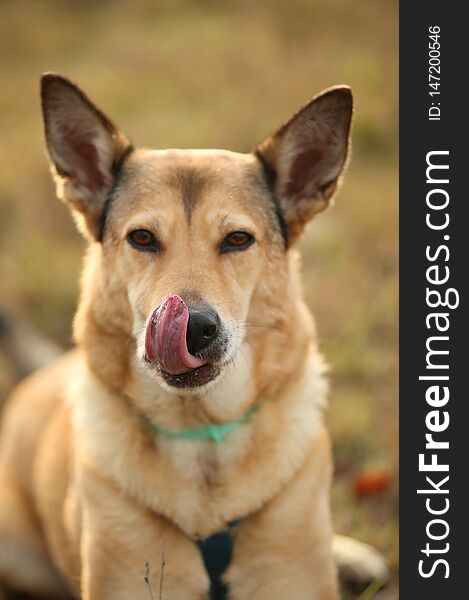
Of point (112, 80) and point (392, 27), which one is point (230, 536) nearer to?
point (112, 80)

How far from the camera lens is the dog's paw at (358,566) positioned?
→ 181 inches

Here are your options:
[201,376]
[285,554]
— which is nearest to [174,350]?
[201,376]

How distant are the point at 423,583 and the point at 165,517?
50.9 inches

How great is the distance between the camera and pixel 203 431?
12.4ft

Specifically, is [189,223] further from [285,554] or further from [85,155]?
[285,554]

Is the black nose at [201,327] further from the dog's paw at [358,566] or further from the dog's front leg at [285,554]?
the dog's paw at [358,566]

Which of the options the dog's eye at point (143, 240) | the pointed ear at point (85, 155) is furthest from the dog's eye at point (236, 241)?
the pointed ear at point (85, 155)

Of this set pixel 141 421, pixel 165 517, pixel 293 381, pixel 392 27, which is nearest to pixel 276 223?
pixel 293 381

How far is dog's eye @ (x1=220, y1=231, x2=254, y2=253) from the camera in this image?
364 centimetres

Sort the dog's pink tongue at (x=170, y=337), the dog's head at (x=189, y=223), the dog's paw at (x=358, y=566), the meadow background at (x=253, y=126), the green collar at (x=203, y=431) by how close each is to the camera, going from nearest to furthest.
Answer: the dog's pink tongue at (x=170, y=337) → the dog's head at (x=189, y=223) → the green collar at (x=203, y=431) → the dog's paw at (x=358, y=566) → the meadow background at (x=253, y=126)

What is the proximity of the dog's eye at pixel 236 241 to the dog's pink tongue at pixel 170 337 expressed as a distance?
1.49 feet

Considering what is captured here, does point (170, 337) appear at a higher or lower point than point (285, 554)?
higher

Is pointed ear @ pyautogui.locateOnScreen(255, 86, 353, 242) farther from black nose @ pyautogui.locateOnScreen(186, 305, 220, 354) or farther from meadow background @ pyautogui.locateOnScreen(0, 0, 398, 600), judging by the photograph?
meadow background @ pyautogui.locateOnScreen(0, 0, 398, 600)

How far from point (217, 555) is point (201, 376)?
777 millimetres
